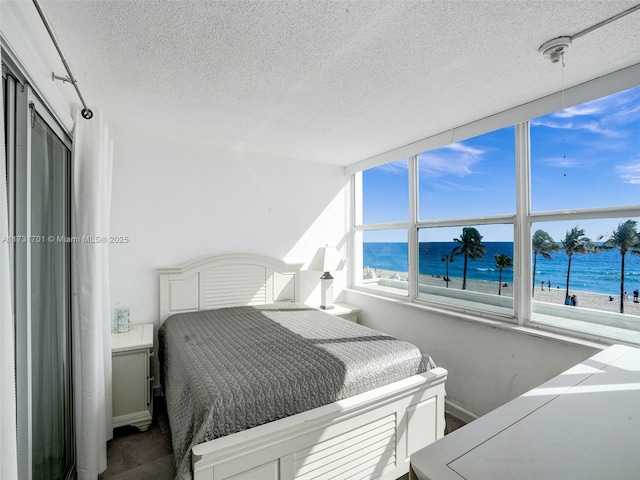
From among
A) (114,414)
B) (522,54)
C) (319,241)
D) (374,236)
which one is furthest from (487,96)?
(114,414)

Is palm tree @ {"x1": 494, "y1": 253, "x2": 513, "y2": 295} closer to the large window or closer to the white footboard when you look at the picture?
the large window

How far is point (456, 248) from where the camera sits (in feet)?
9.50

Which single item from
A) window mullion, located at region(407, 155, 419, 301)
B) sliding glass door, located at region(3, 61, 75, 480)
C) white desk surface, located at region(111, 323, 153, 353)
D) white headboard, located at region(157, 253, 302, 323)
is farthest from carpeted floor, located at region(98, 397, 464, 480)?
window mullion, located at region(407, 155, 419, 301)

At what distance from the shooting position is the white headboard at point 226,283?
2961mm

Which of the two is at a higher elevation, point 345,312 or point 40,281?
point 40,281

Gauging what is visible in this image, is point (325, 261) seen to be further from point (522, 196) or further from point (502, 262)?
point (522, 196)

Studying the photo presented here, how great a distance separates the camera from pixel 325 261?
3.45m

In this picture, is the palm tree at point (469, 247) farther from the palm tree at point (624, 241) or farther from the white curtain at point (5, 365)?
the white curtain at point (5, 365)

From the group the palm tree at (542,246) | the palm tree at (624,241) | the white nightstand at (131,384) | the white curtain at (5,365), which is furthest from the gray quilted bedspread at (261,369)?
the palm tree at (624,241)

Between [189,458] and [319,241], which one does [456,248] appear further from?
[189,458]

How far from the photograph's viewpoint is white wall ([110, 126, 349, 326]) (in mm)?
2869

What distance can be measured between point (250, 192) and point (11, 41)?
7.98ft

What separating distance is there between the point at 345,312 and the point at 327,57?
2.51m

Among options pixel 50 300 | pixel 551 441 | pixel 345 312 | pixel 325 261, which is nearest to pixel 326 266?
pixel 325 261
